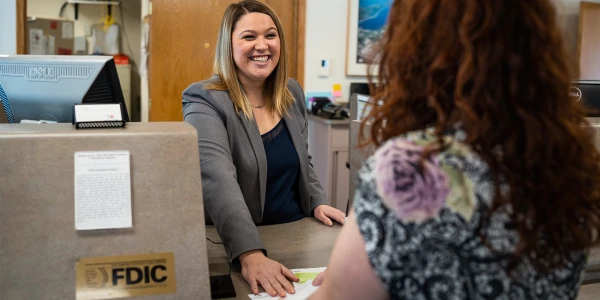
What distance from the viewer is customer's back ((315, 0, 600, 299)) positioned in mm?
704

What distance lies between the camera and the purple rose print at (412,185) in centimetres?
70

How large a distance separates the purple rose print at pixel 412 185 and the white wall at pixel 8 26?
3917 millimetres

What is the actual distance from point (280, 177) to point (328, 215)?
0.20 metres

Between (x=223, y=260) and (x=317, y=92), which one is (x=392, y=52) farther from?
(x=317, y=92)

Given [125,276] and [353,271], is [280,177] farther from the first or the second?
[353,271]

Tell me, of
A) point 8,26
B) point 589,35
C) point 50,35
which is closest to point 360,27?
point 589,35

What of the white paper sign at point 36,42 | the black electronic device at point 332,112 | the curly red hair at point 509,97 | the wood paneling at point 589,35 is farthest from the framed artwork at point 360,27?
the curly red hair at point 509,97

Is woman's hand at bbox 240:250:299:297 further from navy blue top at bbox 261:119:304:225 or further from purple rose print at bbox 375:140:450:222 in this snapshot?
purple rose print at bbox 375:140:450:222

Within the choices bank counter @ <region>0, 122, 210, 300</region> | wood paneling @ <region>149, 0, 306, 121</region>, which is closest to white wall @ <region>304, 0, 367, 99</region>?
wood paneling @ <region>149, 0, 306, 121</region>

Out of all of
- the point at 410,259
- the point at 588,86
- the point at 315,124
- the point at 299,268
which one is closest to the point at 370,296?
the point at 410,259

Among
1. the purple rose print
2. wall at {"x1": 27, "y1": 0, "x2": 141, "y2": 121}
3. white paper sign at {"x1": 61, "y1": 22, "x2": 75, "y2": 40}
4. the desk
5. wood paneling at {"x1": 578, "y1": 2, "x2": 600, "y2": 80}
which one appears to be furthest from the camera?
wall at {"x1": 27, "y1": 0, "x2": 141, "y2": 121}

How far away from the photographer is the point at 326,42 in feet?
14.9

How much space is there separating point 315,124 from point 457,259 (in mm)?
3591

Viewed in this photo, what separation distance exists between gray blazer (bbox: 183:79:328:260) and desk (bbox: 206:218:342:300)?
0.06 metres
